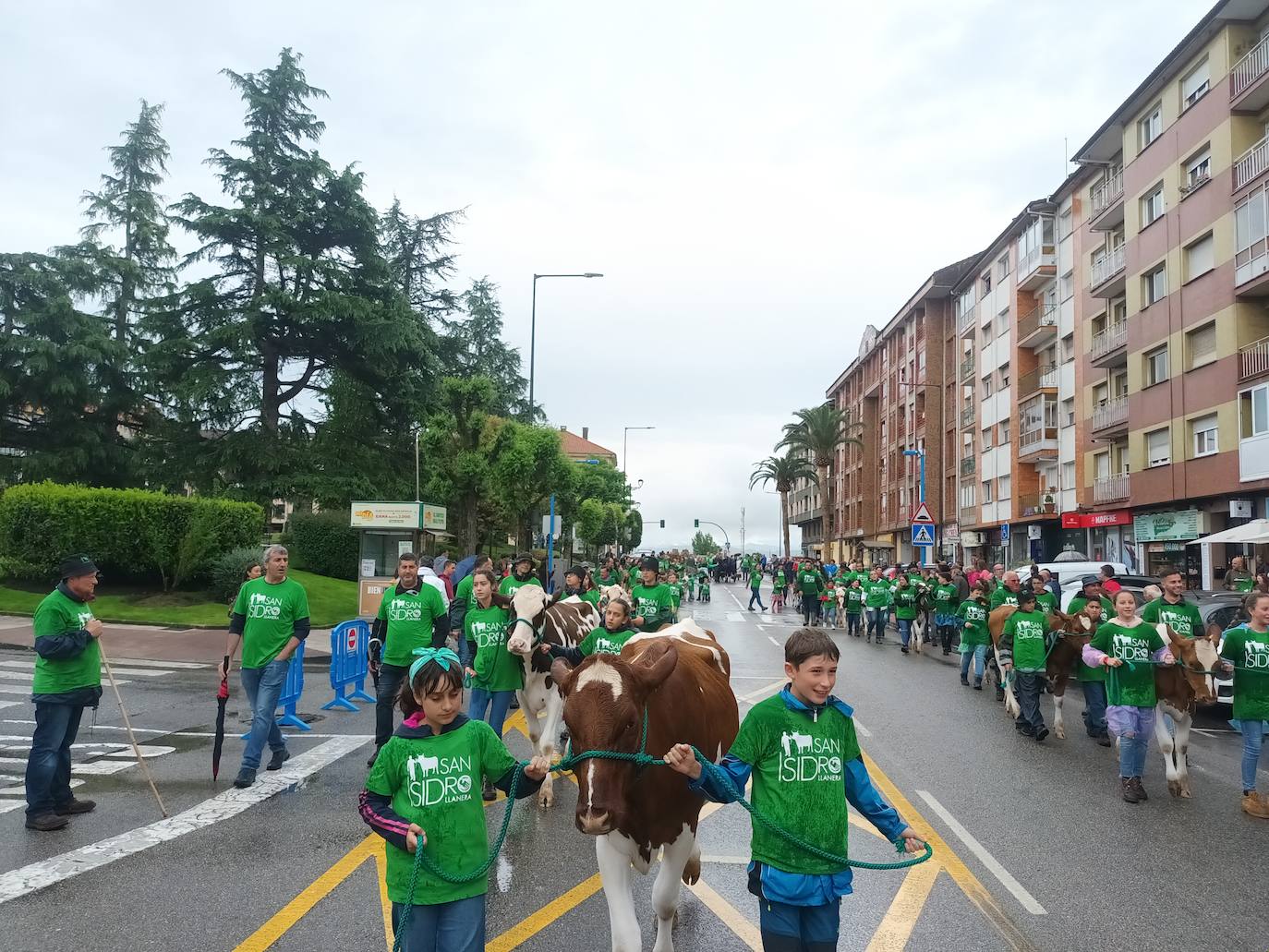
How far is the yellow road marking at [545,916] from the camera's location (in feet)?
15.3

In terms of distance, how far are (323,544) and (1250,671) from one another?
105 ft

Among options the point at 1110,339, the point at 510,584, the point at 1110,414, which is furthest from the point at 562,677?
the point at 1110,339

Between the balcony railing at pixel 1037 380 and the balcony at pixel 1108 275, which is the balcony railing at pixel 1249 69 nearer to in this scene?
the balcony at pixel 1108 275

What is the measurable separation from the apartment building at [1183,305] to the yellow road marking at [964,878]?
24.3m

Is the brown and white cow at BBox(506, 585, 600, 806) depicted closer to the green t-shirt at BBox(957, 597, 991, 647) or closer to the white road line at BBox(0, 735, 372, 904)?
the white road line at BBox(0, 735, 372, 904)

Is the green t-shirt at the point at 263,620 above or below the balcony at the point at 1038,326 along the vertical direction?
below

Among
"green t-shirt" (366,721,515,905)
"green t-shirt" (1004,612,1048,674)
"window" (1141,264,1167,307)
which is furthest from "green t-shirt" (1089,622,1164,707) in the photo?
"window" (1141,264,1167,307)

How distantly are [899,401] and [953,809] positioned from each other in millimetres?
63940

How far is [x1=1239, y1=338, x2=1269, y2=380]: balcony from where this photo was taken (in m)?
26.8

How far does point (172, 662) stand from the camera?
1662 centimetres

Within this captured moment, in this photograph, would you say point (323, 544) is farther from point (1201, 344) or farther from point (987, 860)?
point (987, 860)

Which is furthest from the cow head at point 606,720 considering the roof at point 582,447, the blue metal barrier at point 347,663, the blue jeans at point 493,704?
the roof at point 582,447

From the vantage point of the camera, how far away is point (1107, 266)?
36938 mm

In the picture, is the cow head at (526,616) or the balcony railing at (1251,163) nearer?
the cow head at (526,616)
